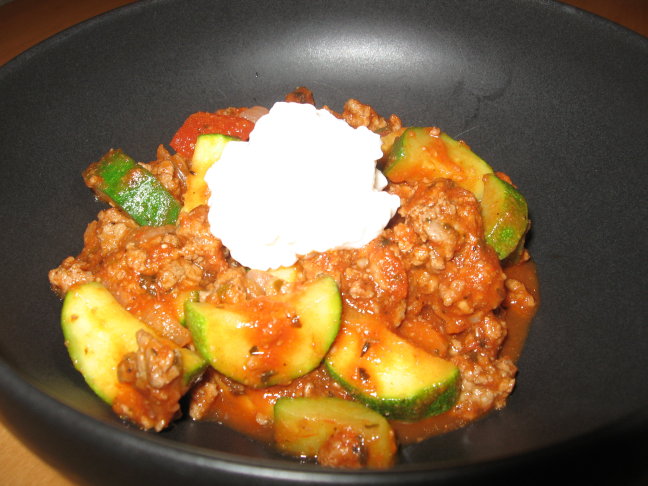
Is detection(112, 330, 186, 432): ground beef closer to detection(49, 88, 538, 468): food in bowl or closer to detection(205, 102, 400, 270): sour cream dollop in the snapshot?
detection(49, 88, 538, 468): food in bowl

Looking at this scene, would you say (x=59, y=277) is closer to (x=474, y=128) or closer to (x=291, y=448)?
(x=291, y=448)

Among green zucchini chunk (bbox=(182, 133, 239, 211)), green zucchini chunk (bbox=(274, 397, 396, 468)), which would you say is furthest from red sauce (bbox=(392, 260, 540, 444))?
green zucchini chunk (bbox=(182, 133, 239, 211))

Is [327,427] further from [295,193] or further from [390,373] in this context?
[295,193]

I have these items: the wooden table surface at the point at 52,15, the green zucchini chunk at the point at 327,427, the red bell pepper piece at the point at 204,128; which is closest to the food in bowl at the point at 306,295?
the green zucchini chunk at the point at 327,427

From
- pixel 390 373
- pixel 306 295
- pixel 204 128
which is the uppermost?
pixel 204 128

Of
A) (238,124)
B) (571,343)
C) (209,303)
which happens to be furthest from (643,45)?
(209,303)

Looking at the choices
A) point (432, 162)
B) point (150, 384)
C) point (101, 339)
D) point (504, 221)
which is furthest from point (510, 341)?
point (101, 339)
